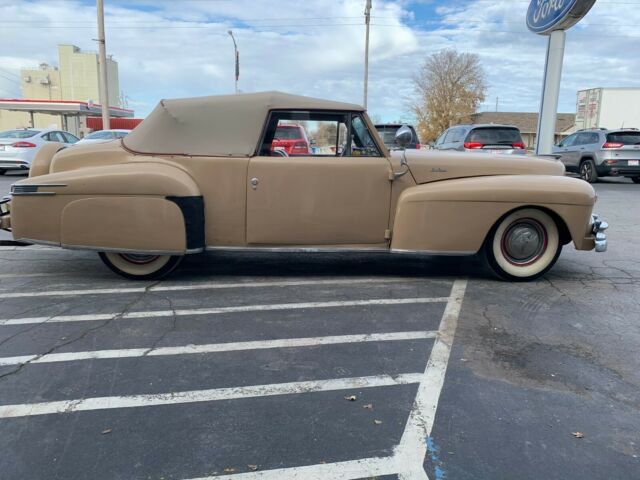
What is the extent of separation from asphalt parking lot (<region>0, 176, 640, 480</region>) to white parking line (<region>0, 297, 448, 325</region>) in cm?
2

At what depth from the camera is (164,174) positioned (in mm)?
4574

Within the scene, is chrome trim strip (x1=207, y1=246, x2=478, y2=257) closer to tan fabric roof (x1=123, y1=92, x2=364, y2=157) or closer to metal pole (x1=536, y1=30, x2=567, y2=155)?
tan fabric roof (x1=123, y1=92, x2=364, y2=157)

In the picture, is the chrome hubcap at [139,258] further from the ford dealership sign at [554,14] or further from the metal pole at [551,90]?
the ford dealership sign at [554,14]

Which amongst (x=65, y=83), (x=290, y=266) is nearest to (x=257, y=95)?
(x=290, y=266)

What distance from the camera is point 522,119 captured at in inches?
2591

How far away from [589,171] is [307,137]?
1343cm

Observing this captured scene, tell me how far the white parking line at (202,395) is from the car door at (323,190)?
2.06 meters

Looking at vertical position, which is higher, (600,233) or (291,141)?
(291,141)

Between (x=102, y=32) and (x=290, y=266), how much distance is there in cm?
1888

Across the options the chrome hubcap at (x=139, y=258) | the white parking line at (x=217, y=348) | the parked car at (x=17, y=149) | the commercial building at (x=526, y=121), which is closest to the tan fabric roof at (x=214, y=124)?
the chrome hubcap at (x=139, y=258)

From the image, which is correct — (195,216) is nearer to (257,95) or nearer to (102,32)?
(257,95)

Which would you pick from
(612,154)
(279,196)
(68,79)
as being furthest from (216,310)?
(68,79)

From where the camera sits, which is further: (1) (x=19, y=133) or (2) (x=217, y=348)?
(1) (x=19, y=133)

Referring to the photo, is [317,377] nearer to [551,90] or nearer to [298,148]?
[298,148]
